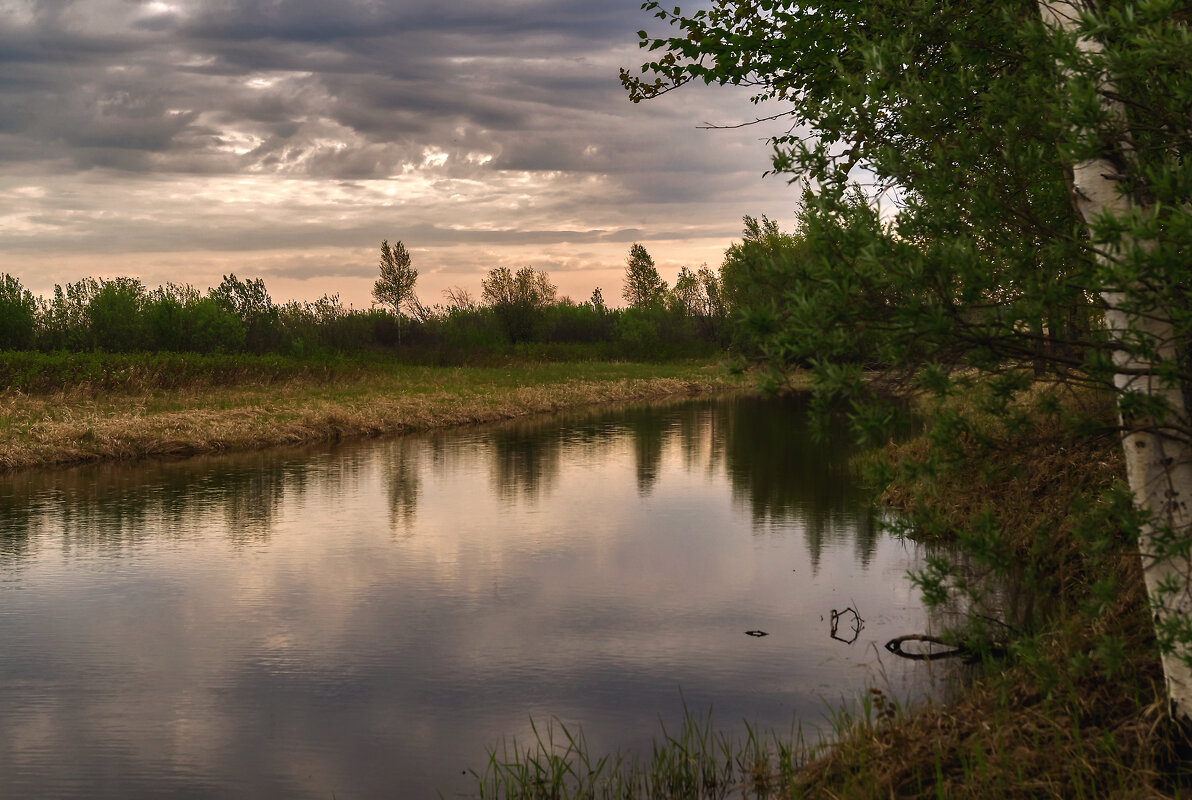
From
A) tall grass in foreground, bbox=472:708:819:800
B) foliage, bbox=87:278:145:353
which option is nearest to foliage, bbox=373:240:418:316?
foliage, bbox=87:278:145:353

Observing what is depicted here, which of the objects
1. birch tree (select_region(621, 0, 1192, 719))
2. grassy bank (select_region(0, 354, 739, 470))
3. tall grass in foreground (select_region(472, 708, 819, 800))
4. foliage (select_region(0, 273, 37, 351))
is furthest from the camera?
foliage (select_region(0, 273, 37, 351))

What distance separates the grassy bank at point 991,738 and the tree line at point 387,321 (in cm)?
2554

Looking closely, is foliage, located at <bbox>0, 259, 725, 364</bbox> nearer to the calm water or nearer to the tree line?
the tree line

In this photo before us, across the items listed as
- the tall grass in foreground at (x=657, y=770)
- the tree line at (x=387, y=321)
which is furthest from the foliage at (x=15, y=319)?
the tall grass in foreground at (x=657, y=770)

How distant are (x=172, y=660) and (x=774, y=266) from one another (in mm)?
6937

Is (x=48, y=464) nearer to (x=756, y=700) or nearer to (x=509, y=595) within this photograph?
(x=509, y=595)

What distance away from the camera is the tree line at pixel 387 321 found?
1885 inches

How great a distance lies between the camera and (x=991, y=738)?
238 inches

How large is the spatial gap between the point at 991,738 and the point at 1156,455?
1.96 metres

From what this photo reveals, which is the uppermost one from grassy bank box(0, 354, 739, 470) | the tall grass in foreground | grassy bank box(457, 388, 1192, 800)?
grassy bank box(0, 354, 739, 470)

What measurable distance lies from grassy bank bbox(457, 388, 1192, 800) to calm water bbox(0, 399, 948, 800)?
627 millimetres

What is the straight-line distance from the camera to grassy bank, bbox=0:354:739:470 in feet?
74.8

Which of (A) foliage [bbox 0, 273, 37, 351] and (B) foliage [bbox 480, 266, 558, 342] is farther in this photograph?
(B) foliage [bbox 480, 266, 558, 342]

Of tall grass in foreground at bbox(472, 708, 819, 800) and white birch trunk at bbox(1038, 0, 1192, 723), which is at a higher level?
white birch trunk at bbox(1038, 0, 1192, 723)
